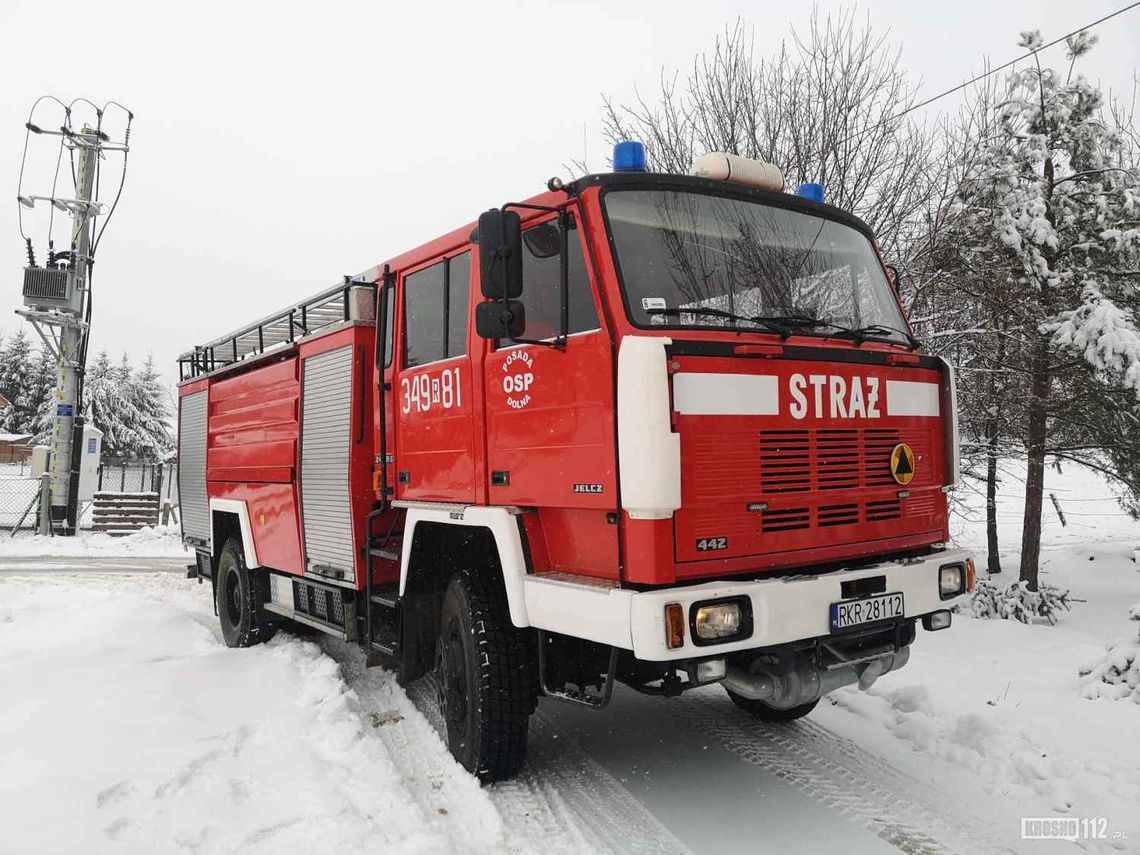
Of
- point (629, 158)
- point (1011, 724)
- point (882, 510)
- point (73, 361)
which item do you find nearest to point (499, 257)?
point (629, 158)

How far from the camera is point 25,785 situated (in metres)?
3.53

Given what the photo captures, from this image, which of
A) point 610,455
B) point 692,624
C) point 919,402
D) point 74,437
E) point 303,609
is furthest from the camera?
point 74,437

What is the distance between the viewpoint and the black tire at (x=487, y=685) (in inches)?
158

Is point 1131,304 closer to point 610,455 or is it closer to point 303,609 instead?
point 610,455

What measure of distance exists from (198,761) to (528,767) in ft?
5.33

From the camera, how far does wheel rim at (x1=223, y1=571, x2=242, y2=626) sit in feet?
24.7

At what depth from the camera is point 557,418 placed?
147 inches

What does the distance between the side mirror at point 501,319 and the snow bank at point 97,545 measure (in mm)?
13739

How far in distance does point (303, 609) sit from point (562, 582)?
3376 mm

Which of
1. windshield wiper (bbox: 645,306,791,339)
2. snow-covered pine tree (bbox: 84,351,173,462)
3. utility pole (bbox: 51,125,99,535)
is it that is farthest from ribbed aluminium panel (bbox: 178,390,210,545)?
snow-covered pine tree (bbox: 84,351,173,462)

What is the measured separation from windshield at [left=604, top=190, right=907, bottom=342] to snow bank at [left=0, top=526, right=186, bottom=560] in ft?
46.3

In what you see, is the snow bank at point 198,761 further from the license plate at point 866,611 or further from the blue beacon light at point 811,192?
the blue beacon light at point 811,192

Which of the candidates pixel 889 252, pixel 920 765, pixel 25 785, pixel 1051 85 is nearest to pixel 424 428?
pixel 25 785
